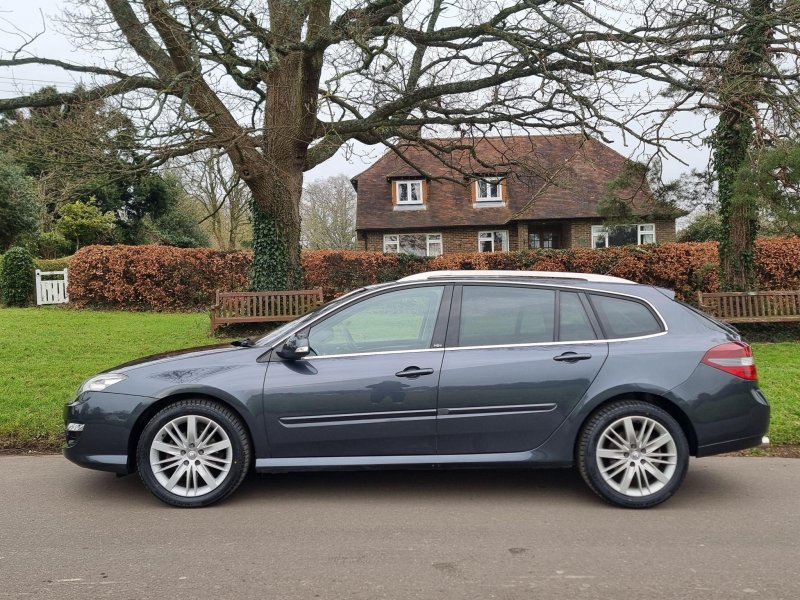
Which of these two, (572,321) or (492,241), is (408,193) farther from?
(572,321)

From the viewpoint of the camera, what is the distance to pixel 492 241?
2991cm

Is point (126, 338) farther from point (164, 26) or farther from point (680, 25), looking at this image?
point (680, 25)

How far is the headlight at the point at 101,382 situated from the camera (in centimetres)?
462

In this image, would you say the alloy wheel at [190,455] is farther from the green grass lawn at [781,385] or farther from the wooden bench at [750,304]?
the wooden bench at [750,304]

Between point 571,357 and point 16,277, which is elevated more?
point 16,277

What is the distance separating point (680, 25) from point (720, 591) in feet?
30.2

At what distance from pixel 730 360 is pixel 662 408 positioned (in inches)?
23.5

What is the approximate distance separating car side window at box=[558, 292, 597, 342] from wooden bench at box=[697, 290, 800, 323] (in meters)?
8.73

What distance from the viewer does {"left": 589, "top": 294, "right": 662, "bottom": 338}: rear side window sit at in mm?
4711

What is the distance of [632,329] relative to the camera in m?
4.72

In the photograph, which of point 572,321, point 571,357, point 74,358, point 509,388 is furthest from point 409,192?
point 509,388

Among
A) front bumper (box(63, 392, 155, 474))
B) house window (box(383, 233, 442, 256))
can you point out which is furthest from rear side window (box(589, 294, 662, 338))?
house window (box(383, 233, 442, 256))

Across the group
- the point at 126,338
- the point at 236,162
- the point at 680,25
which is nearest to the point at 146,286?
the point at 126,338

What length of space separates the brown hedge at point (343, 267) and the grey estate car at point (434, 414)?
473 inches
